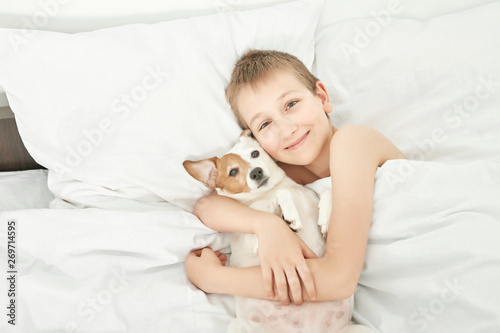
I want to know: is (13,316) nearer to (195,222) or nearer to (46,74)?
(195,222)

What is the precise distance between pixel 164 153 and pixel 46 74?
0.54 m

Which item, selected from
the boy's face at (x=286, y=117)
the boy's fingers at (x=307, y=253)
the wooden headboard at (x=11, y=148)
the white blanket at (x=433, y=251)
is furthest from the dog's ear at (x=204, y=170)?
the wooden headboard at (x=11, y=148)

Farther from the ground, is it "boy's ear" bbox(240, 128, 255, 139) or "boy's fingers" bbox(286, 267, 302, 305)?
"boy's ear" bbox(240, 128, 255, 139)

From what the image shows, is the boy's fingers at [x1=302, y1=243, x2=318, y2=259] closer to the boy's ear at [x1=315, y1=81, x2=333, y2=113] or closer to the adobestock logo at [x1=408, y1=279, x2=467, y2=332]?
the adobestock logo at [x1=408, y1=279, x2=467, y2=332]

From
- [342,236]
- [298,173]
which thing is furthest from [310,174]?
[342,236]

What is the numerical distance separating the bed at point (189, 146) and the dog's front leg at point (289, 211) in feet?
0.60

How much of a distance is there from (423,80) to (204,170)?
100cm

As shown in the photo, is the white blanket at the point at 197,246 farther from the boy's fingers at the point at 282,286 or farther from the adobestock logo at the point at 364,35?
the adobestock logo at the point at 364,35

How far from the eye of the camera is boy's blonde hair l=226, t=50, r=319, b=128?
1.60 meters

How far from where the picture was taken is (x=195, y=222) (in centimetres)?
154

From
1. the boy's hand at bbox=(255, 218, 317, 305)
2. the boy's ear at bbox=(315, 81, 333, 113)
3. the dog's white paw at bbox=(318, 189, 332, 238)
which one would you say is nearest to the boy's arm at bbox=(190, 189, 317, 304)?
the boy's hand at bbox=(255, 218, 317, 305)

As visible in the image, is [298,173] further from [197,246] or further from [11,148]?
[11,148]

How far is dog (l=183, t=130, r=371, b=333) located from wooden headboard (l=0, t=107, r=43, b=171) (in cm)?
80

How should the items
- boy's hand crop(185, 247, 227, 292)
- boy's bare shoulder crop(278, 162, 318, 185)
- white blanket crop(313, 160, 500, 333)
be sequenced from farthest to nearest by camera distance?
boy's bare shoulder crop(278, 162, 318, 185)
boy's hand crop(185, 247, 227, 292)
white blanket crop(313, 160, 500, 333)
